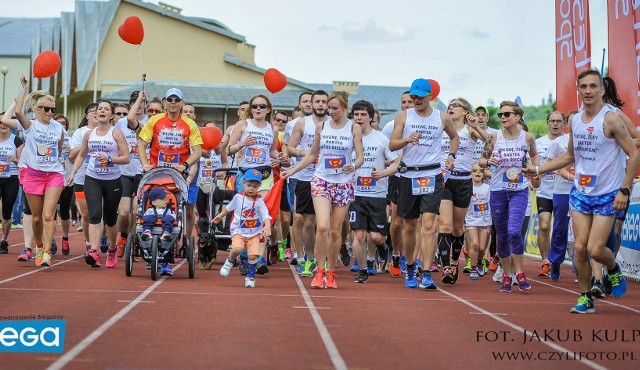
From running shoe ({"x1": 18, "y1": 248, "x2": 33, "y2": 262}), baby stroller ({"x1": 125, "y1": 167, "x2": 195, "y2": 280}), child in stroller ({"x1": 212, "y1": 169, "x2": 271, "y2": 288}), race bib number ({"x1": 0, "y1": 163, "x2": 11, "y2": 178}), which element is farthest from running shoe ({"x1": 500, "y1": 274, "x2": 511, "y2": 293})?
race bib number ({"x1": 0, "y1": 163, "x2": 11, "y2": 178})

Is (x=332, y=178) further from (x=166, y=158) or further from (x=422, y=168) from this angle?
(x=166, y=158)

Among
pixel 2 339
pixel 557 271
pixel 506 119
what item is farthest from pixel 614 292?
pixel 2 339

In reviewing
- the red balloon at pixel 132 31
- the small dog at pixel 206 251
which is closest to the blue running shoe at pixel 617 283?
the small dog at pixel 206 251

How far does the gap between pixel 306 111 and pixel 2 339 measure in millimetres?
10484

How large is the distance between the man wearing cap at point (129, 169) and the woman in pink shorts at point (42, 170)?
41.0 inches

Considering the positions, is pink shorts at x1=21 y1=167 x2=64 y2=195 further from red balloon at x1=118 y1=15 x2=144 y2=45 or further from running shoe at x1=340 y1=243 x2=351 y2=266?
running shoe at x1=340 y1=243 x2=351 y2=266

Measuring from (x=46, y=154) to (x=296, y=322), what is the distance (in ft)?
22.8

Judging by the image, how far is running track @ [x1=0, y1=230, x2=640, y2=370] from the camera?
8781 mm

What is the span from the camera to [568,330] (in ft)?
35.8

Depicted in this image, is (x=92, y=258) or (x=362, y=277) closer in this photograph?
(x=362, y=277)

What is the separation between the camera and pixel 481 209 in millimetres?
19344

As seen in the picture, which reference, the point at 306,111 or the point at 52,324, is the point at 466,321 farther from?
the point at 306,111

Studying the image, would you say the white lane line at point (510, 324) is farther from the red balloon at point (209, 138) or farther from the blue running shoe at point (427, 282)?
the red balloon at point (209, 138)

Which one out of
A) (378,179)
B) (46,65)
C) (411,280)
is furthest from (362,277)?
(46,65)
